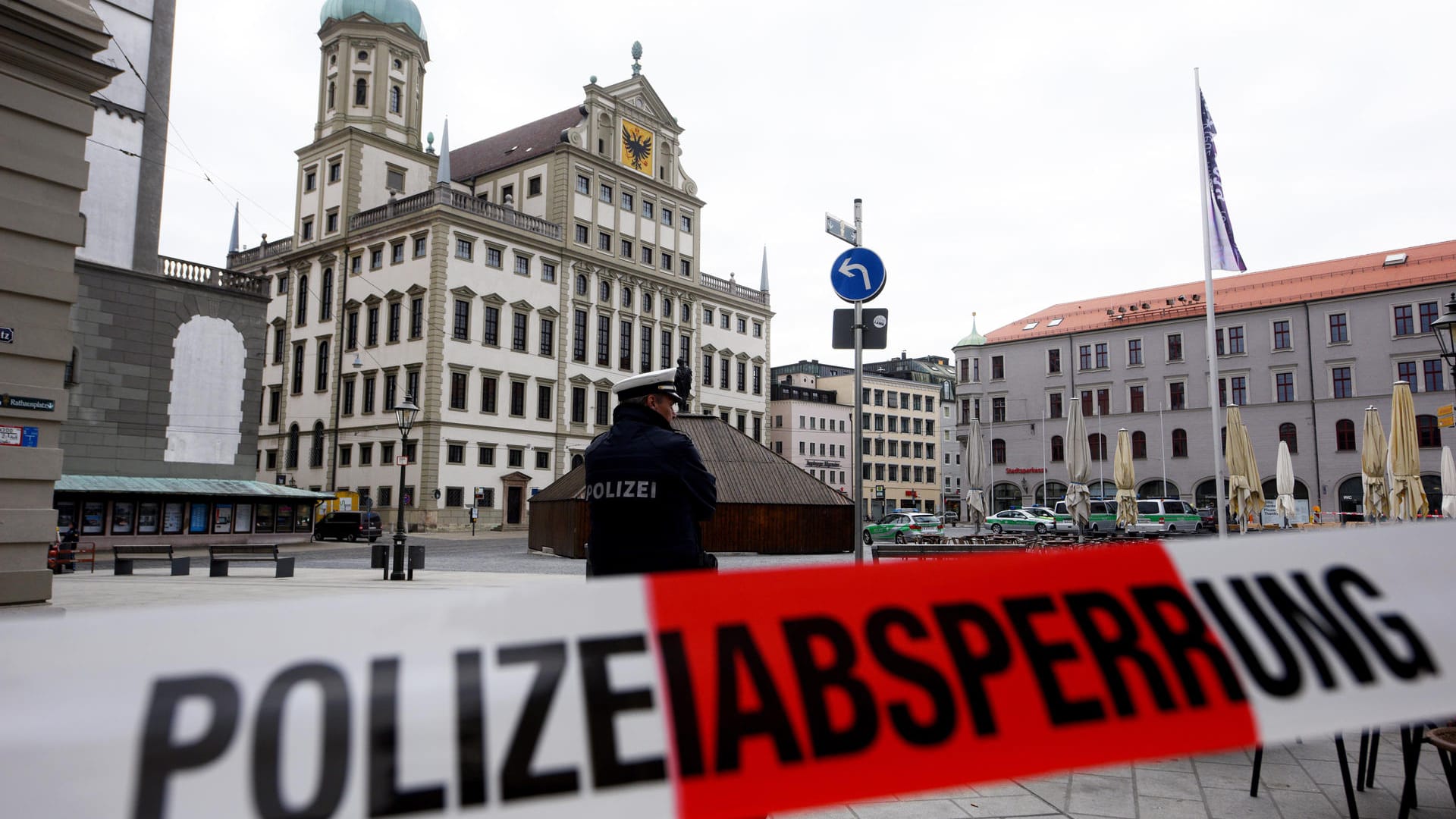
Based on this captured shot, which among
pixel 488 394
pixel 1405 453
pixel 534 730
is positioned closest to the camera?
pixel 534 730

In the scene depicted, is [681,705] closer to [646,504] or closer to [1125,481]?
[646,504]

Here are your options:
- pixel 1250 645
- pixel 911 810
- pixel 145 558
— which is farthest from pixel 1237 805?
pixel 145 558

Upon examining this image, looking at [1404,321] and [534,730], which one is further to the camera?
[1404,321]

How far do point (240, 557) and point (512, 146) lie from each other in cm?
4391

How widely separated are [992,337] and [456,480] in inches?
1512

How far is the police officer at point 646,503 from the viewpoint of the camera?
3383 mm

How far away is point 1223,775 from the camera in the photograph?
15.3ft

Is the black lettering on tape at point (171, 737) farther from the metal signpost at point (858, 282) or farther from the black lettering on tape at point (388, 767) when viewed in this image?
the metal signpost at point (858, 282)

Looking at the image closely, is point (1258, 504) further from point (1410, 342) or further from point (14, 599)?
point (1410, 342)

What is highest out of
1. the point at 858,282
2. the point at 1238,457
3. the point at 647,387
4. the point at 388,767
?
the point at 858,282

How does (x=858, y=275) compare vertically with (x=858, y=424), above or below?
above

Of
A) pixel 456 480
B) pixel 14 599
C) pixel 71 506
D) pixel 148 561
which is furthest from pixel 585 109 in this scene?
pixel 14 599

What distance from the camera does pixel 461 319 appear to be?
147 feet

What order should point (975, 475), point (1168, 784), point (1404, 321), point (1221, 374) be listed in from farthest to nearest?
point (1221, 374) → point (1404, 321) → point (975, 475) → point (1168, 784)
